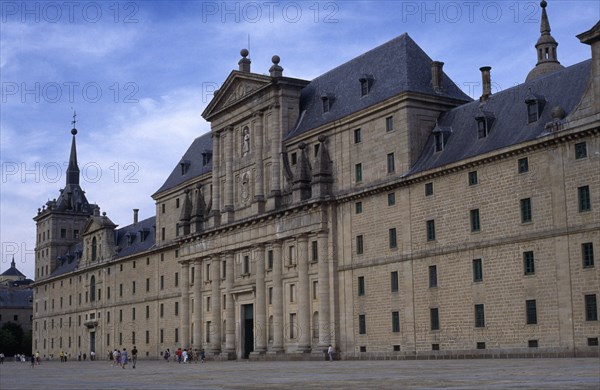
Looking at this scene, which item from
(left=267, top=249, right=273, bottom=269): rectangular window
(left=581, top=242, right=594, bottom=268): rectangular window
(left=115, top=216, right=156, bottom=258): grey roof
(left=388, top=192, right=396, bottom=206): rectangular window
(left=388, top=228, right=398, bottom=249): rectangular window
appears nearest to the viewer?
(left=581, top=242, right=594, bottom=268): rectangular window

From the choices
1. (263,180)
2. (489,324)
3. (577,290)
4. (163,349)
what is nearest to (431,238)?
Answer: (489,324)

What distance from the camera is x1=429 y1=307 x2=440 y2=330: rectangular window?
55312mm

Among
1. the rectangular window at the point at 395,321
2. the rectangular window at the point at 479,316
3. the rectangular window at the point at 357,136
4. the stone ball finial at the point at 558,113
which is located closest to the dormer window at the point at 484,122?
the stone ball finial at the point at 558,113

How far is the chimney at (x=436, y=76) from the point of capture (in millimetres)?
62531

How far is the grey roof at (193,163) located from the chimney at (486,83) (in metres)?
34.5

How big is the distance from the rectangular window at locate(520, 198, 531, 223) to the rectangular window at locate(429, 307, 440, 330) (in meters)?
8.86

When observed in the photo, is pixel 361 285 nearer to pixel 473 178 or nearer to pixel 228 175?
pixel 473 178

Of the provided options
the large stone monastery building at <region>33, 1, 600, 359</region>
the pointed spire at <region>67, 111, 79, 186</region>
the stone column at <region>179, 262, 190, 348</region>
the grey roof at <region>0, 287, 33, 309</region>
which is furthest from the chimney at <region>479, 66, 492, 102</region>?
the grey roof at <region>0, 287, 33, 309</region>

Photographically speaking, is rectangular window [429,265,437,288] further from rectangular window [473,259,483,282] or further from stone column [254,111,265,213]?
stone column [254,111,265,213]

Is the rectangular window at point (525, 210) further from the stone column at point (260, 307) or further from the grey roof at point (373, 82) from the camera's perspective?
the stone column at point (260, 307)

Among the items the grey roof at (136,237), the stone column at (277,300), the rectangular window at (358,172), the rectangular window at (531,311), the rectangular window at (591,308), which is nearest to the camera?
the rectangular window at (591,308)

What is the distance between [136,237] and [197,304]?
31.7m

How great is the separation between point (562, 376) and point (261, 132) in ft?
168

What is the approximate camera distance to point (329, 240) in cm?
6444
